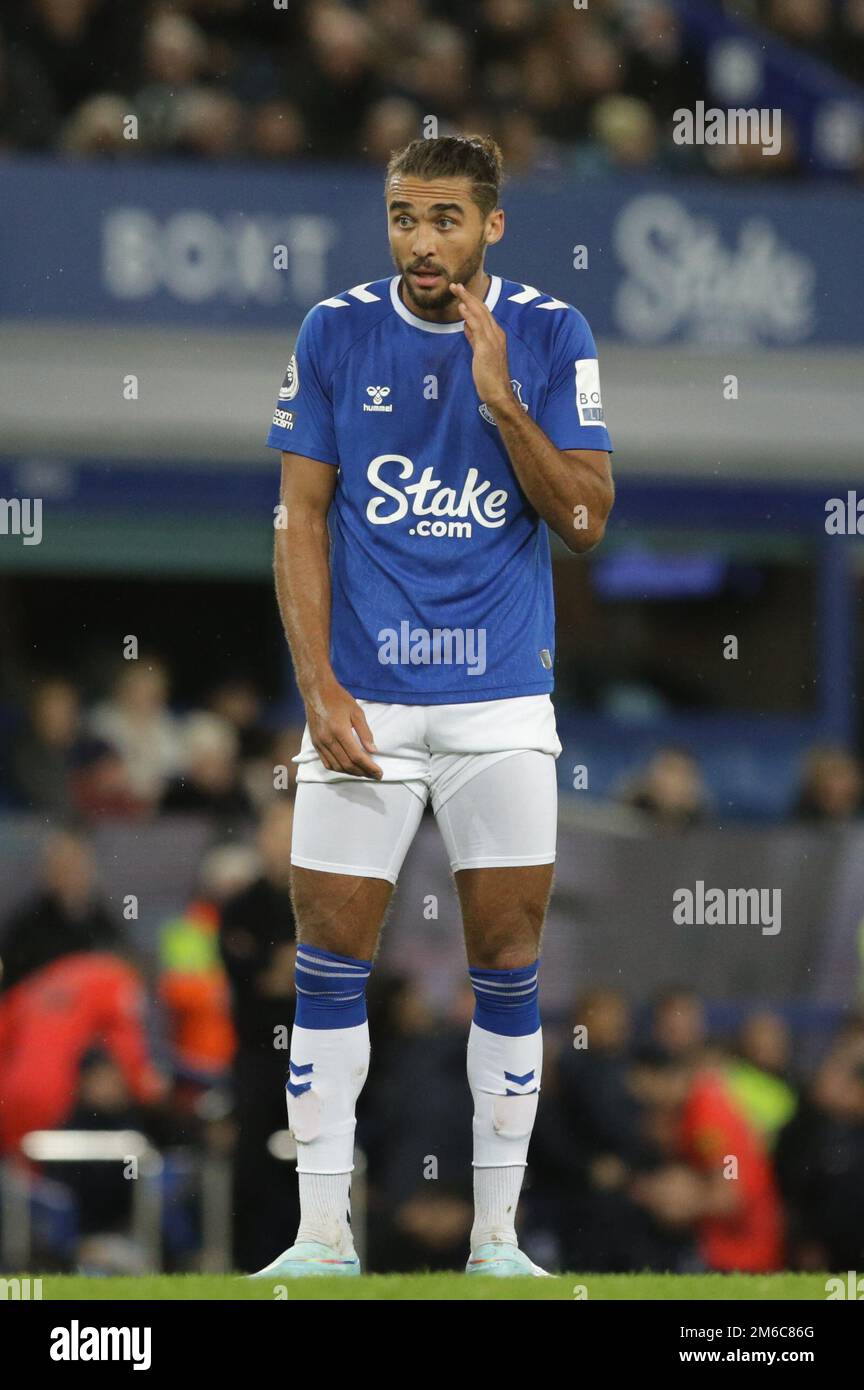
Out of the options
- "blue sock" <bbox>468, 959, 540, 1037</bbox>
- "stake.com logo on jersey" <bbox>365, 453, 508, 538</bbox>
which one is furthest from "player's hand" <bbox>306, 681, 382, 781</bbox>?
"blue sock" <bbox>468, 959, 540, 1037</bbox>

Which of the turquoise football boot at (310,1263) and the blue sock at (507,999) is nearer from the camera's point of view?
the turquoise football boot at (310,1263)

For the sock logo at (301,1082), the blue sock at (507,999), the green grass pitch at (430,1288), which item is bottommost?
the green grass pitch at (430,1288)

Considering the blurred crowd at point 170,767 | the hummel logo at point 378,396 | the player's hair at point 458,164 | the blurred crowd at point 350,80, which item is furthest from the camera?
the blurred crowd at point 350,80

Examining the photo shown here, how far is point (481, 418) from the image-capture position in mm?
4789

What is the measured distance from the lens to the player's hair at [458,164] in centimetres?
469

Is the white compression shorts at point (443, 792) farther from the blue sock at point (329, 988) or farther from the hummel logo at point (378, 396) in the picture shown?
the hummel logo at point (378, 396)

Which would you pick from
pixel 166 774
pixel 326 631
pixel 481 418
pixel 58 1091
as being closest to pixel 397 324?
pixel 481 418

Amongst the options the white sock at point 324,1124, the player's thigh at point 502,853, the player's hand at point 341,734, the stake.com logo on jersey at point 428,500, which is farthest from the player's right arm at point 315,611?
the white sock at point 324,1124

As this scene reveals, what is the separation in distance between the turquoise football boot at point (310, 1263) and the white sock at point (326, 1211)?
0.6 inches

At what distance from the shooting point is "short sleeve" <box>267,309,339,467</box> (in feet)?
15.9

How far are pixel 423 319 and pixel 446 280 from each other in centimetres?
14

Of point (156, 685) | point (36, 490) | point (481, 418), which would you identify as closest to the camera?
point (481, 418)

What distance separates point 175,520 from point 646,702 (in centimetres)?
304

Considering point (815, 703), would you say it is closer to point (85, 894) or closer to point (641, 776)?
point (641, 776)
